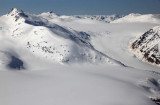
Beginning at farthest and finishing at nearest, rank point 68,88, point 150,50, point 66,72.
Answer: point 150,50 < point 66,72 < point 68,88

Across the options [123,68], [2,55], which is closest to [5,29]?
[2,55]

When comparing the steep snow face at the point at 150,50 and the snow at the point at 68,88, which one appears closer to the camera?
the snow at the point at 68,88

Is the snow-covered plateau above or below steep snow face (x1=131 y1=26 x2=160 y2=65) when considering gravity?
below

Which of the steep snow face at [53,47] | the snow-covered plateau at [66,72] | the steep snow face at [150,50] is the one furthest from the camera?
the steep snow face at [150,50]

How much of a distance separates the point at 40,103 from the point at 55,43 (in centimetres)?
8104

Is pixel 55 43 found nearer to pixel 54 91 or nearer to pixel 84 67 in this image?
pixel 84 67

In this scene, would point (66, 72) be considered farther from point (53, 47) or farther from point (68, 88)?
point (53, 47)

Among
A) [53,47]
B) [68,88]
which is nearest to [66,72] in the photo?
[68,88]

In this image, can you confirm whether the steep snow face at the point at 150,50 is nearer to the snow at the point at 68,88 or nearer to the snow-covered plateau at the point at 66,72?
the snow-covered plateau at the point at 66,72

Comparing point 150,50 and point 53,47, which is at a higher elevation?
point 150,50

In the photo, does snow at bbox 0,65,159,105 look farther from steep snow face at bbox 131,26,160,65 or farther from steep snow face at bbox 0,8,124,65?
steep snow face at bbox 131,26,160,65

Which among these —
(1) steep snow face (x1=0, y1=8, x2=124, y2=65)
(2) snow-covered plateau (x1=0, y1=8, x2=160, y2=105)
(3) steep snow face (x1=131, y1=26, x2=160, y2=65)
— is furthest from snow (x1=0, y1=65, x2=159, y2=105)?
(3) steep snow face (x1=131, y1=26, x2=160, y2=65)

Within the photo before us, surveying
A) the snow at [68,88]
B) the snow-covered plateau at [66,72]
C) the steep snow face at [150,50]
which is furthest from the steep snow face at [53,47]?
the steep snow face at [150,50]

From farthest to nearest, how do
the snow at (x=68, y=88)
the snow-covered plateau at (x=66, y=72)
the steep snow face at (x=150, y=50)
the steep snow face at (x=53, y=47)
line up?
1. the steep snow face at (x=150, y=50)
2. the steep snow face at (x=53, y=47)
3. the snow-covered plateau at (x=66, y=72)
4. the snow at (x=68, y=88)
